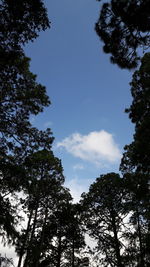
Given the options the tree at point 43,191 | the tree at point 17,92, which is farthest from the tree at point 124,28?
the tree at point 43,191

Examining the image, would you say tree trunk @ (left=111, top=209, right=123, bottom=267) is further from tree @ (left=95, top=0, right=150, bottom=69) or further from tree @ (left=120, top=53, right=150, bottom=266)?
tree @ (left=95, top=0, right=150, bottom=69)

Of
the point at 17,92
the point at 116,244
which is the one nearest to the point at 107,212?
the point at 116,244

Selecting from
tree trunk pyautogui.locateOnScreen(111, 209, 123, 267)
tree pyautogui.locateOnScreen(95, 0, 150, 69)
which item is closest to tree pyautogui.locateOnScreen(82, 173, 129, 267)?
tree trunk pyautogui.locateOnScreen(111, 209, 123, 267)

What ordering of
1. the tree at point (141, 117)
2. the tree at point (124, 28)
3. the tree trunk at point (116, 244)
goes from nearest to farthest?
the tree at point (124, 28) < the tree at point (141, 117) < the tree trunk at point (116, 244)

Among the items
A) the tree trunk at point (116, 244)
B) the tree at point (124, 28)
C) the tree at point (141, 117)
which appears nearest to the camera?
the tree at point (124, 28)

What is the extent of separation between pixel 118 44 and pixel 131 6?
1428 millimetres

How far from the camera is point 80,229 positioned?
57.9 ft

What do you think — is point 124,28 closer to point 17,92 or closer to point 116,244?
point 17,92

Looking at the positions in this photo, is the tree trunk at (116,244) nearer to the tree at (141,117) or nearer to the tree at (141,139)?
the tree at (141,139)

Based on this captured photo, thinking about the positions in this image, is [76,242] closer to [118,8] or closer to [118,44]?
[118,44]

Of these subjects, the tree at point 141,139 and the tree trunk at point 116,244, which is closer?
the tree at point 141,139

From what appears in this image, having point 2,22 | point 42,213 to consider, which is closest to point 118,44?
point 2,22

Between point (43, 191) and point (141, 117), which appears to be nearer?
point (141, 117)

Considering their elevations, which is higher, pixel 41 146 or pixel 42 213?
pixel 41 146
